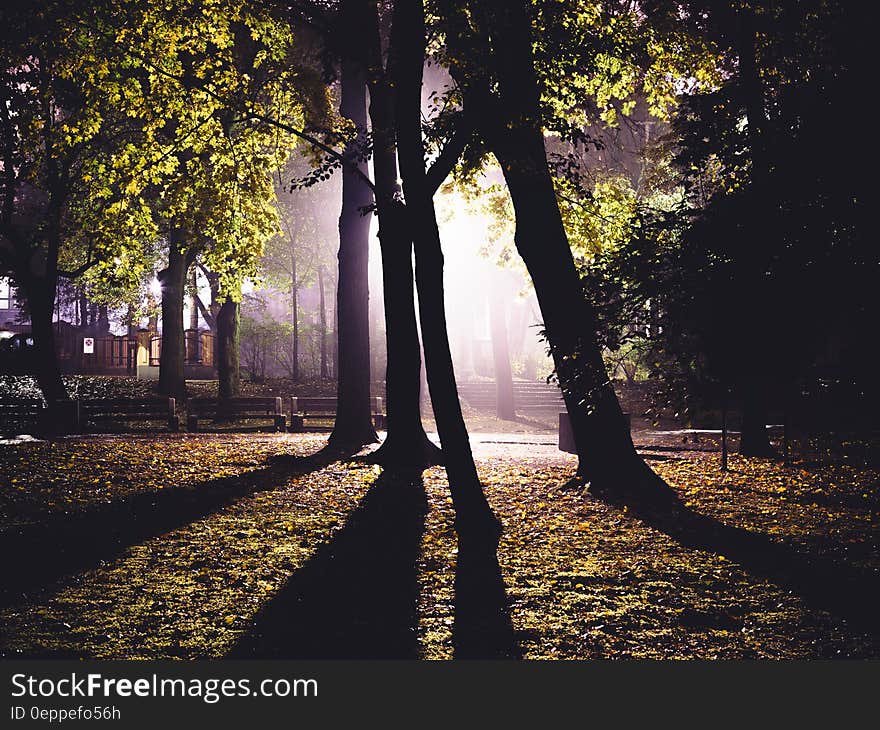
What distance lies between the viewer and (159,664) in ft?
15.2

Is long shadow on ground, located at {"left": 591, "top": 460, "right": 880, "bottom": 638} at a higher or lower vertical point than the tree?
lower

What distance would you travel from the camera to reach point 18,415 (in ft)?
64.8

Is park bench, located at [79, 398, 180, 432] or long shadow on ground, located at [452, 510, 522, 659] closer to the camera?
long shadow on ground, located at [452, 510, 522, 659]

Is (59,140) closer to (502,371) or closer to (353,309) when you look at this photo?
(353,309)

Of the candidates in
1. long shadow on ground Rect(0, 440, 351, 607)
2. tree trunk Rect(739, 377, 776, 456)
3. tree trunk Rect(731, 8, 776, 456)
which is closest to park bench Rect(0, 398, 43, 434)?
long shadow on ground Rect(0, 440, 351, 607)

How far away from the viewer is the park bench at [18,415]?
63.8ft

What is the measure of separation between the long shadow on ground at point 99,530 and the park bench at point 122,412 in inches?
393

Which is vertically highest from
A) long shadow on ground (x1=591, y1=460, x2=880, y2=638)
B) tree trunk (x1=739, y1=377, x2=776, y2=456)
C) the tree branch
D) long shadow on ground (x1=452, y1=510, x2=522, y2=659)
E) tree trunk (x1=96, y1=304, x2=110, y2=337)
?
tree trunk (x1=96, y1=304, x2=110, y2=337)

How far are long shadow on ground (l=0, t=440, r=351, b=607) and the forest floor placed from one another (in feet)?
0.12

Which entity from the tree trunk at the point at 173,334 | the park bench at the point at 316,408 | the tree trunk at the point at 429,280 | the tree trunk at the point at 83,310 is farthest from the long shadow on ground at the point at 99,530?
the tree trunk at the point at 83,310

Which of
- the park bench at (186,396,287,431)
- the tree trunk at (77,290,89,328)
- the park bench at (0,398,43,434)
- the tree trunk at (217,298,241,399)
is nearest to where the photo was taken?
the park bench at (0,398,43,434)

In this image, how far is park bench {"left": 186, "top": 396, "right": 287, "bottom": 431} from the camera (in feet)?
72.8

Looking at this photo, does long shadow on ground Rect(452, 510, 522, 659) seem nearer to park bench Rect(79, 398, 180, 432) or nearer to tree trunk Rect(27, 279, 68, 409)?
park bench Rect(79, 398, 180, 432)

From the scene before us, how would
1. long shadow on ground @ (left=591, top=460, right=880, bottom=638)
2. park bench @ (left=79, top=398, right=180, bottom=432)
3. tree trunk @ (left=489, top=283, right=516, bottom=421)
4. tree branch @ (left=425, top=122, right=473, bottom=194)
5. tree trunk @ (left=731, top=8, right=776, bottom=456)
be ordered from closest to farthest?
long shadow on ground @ (left=591, top=460, right=880, bottom=638) → tree trunk @ (left=731, top=8, right=776, bottom=456) → tree branch @ (left=425, top=122, right=473, bottom=194) → park bench @ (left=79, top=398, right=180, bottom=432) → tree trunk @ (left=489, top=283, right=516, bottom=421)
